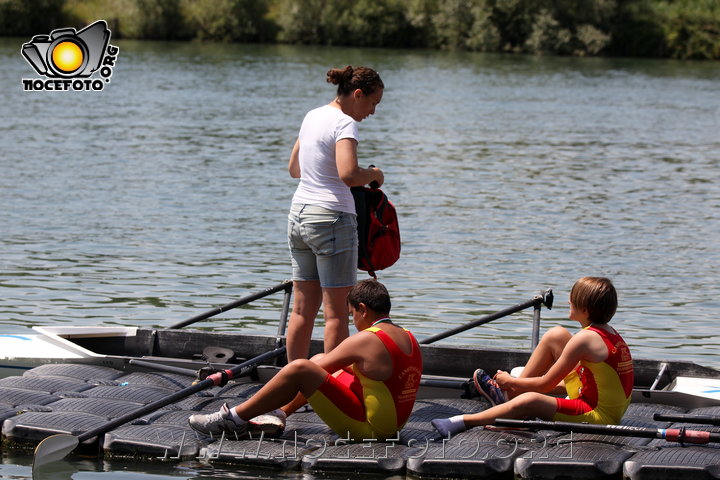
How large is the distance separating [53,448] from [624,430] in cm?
350

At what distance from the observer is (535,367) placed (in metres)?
7.81

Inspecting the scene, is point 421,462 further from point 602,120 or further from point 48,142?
point 602,120

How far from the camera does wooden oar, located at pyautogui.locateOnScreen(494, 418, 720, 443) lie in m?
7.01

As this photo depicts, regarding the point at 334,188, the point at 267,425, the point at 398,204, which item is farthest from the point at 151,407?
the point at 398,204

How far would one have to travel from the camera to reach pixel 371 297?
723 centimetres

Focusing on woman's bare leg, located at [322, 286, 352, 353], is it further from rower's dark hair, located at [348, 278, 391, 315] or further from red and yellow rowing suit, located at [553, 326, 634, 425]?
red and yellow rowing suit, located at [553, 326, 634, 425]

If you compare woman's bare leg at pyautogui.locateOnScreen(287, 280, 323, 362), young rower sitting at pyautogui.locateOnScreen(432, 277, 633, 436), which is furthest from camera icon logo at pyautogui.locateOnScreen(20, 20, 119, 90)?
young rower sitting at pyautogui.locateOnScreen(432, 277, 633, 436)

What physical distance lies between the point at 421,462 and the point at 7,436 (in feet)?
9.14

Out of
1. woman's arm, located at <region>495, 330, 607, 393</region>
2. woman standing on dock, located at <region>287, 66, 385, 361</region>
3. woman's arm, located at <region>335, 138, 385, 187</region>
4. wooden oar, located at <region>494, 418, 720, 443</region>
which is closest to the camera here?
wooden oar, located at <region>494, 418, 720, 443</region>

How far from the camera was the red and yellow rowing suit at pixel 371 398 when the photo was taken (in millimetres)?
7242

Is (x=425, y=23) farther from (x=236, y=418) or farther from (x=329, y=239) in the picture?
(x=236, y=418)

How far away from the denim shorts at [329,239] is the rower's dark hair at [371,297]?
22.8 inches

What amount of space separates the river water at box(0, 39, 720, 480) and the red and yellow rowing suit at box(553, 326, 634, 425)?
2141 millimetres

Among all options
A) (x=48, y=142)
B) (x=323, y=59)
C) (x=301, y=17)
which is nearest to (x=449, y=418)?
(x=48, y=142)
